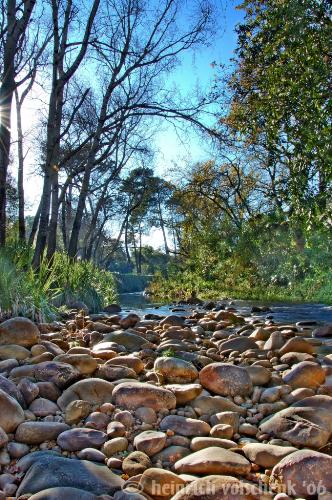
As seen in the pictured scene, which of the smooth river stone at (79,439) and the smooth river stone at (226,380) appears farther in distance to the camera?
the smooth river stone at (226,380)

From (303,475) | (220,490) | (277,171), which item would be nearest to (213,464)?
(220,490)

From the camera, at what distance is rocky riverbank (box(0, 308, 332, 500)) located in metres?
1.79

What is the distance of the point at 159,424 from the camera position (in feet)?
7.88

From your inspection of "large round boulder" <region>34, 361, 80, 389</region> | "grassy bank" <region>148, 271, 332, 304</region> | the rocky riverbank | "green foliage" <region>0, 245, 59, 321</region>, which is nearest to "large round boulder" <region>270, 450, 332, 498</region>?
the rocky riverbank

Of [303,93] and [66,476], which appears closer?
[66,476]

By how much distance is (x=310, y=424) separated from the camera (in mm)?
2238

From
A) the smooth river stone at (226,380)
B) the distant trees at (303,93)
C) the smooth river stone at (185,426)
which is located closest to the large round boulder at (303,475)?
the smooth river stone at (185,426)

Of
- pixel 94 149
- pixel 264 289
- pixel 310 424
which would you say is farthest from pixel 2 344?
pixel 264 289

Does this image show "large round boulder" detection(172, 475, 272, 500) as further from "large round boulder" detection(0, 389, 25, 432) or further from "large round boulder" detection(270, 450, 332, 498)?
"large round boulder" detection(0, 389, 25, 432)

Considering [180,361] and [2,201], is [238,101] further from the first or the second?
[180,361]

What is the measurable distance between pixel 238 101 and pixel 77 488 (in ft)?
39.4

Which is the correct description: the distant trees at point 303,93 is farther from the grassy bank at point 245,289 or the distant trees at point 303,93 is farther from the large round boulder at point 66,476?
the large round boulder at point 66,476

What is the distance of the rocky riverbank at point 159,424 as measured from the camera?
5.86 feet

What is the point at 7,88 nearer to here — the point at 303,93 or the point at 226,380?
the point at 303,93
